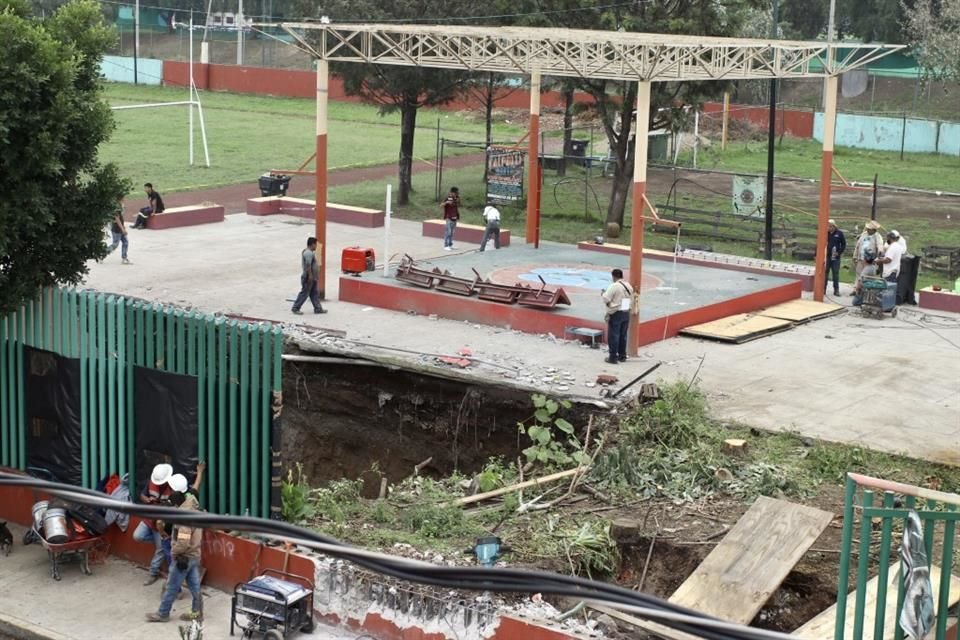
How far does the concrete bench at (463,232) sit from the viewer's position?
30.6 m

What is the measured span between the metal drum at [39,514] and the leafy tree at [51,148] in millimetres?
2288

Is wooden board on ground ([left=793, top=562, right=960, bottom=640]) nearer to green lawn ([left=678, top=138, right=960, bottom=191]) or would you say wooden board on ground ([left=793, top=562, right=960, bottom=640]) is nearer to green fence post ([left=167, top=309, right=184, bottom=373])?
green fence post ([left=167, top=309, right=184, bottom=373])

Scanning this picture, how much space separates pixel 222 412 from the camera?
13539 millimetres

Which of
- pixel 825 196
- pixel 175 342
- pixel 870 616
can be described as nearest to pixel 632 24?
→ pixel 825 196

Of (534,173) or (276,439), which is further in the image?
(534,173)

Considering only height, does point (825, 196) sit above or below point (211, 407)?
above

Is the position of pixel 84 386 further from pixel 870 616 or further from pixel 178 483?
pixel 870 616

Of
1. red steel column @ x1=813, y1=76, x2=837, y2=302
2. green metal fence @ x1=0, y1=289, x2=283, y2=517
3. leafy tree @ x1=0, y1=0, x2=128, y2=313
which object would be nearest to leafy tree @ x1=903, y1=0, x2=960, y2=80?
red steel column @ x1=813, y1=76, x2=837, y2=302

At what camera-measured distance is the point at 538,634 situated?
11.3m

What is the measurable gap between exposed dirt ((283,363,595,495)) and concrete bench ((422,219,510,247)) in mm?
10678

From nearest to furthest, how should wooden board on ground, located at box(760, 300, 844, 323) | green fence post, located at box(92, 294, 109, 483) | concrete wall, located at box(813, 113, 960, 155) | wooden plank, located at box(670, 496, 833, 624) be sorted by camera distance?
1. wooden plank, located at box(670, 496, 833, 624)
2. green fence post, located at box(92, 294, 109, 483)
3. wooden board on ground, located at box(760, 300, 844, 323)
4. concrete wall, located at box(813, 113, 960, 155)

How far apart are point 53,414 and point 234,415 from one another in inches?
105

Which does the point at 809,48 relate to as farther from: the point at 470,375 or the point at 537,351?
the point at 470,375

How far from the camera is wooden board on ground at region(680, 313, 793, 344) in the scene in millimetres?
22766
